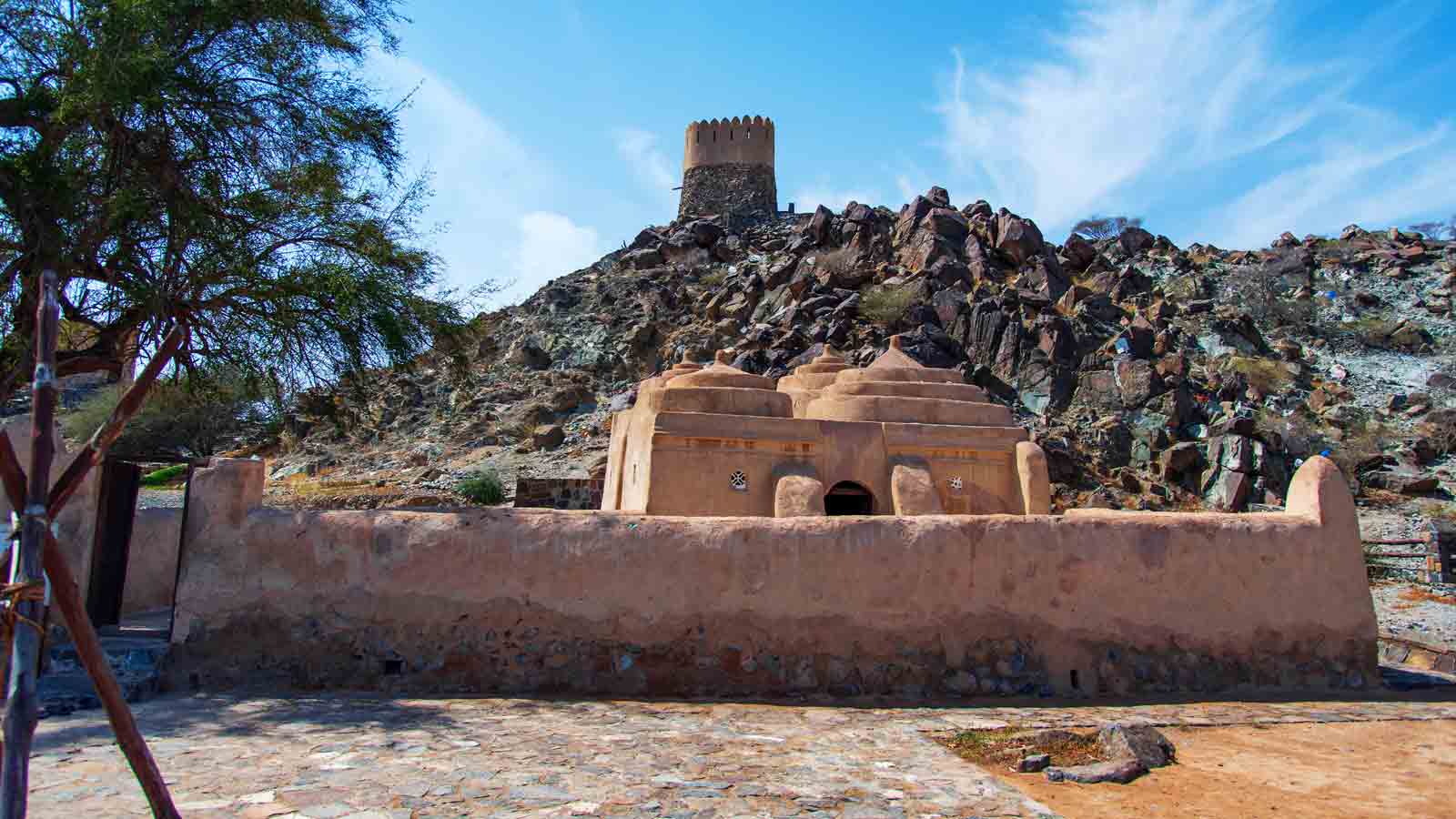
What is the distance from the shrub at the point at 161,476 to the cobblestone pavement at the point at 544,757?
2744 cm

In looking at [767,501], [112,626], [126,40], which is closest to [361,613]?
[112,626]

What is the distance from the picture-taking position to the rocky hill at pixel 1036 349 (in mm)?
28344

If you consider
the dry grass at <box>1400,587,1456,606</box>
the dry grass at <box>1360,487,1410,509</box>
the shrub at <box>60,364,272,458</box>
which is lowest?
the dry grass at <box>1400,587,1456,606</box>

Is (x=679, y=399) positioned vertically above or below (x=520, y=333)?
below

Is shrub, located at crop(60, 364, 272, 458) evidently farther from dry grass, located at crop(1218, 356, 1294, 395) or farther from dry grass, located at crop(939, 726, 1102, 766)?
dry grass, located at crop(1218, 356, 1294, 395)

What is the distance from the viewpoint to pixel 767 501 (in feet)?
40.9

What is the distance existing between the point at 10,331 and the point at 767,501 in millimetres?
8391

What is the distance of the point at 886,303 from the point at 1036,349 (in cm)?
556

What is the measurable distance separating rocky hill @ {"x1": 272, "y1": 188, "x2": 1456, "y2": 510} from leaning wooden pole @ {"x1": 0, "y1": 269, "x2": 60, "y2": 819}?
2023 cm

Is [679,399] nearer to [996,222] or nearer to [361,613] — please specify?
[361,613]

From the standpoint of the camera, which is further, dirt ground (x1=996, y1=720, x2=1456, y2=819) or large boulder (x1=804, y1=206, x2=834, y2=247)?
large boulder (x1=804, y1=206, x2=834, y2=247)

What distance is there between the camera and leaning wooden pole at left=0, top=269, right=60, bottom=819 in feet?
11.3

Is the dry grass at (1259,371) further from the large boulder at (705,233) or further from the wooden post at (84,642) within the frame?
the wooden post at (84,642)

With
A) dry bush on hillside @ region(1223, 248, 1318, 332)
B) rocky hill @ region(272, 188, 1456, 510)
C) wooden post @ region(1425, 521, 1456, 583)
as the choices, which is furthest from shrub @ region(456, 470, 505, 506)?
dry bush on hillside @ region(1223, 248, 1318, 332)
